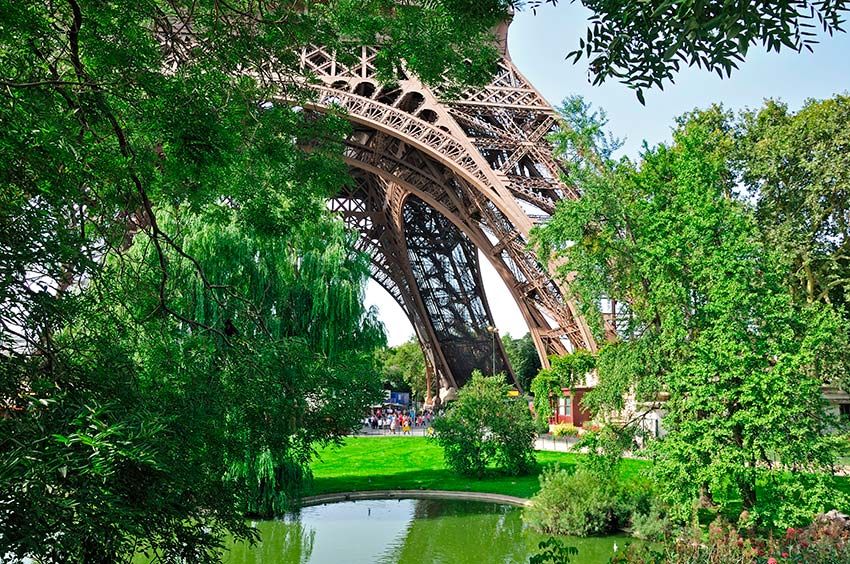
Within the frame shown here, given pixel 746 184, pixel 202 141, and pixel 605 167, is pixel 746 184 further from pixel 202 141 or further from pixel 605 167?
pixel 202 141

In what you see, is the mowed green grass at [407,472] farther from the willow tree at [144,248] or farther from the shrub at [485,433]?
the willow tree at [144,248]

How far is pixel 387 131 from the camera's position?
920 inches

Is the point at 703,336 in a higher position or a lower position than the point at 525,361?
lower

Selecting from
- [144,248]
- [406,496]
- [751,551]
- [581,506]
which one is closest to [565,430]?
[406,496]

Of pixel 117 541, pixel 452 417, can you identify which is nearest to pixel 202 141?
pixel 117 541

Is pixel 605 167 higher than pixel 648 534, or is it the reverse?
pixel 605 167

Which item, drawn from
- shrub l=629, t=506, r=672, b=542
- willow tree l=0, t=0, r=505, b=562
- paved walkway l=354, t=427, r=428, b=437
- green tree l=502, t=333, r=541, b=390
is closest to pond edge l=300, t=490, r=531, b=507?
shrub l=629, t=506, r=672, b=542

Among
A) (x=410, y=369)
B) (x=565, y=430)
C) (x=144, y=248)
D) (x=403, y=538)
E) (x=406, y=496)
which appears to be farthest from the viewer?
(x=410, y=369)

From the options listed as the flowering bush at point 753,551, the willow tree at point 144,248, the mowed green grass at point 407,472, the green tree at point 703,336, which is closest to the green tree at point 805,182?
the mowed green grass at point 407,472

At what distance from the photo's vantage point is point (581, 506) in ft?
45.1

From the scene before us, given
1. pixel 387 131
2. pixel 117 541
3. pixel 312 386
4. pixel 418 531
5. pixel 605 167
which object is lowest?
pixel 418 531

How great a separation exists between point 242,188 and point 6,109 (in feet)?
9.32

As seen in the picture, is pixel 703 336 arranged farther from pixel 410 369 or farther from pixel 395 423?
pixel 410 369

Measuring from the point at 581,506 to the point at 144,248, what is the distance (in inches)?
420
